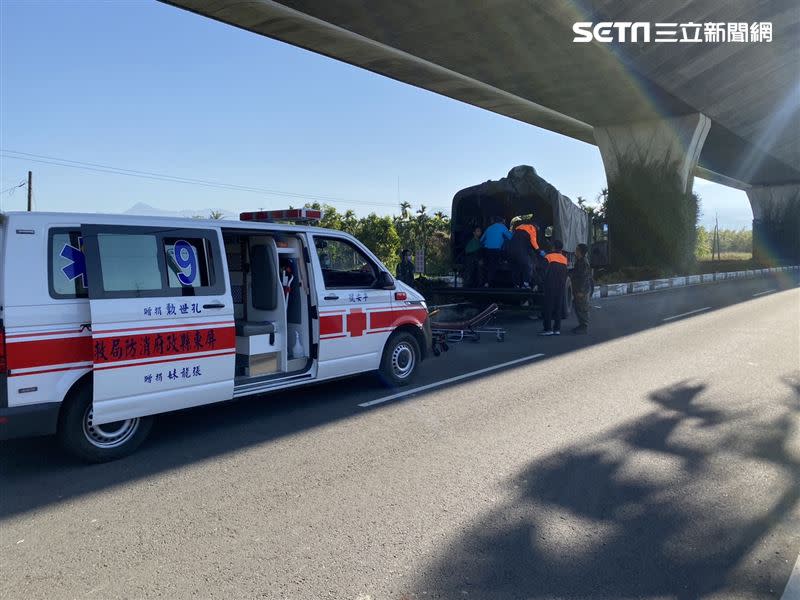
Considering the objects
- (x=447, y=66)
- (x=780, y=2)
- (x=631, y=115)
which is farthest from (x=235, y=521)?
(x=631, y=115)

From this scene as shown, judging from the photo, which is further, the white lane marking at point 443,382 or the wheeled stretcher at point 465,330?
the wheeled stretcher at point 465,330

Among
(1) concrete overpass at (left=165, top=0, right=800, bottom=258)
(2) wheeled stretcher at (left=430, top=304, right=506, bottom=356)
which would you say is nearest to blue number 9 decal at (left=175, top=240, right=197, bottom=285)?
(2) wheeled stretcher at (left=430, top=304, right=506, bottom=356)

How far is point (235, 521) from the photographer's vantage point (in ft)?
12.5

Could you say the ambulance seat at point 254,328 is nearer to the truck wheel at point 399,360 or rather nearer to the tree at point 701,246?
the truck wheel at point 399,360

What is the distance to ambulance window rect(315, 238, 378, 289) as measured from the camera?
6.67 m

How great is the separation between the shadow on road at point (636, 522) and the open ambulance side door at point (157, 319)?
110 inches

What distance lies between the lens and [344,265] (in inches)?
277

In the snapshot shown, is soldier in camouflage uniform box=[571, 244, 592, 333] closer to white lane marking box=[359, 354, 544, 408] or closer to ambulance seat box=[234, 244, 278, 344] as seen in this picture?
white lane marking box=[359, 354, 544, 408]

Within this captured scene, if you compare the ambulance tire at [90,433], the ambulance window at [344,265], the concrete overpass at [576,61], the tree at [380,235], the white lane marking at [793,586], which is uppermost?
the concrete overpass at [576,61]

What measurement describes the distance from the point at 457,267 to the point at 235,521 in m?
11.2

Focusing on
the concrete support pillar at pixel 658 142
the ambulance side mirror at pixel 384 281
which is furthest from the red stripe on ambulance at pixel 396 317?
the concrete support pillar at pixel 658 142

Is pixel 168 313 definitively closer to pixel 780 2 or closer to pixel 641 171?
pixel 780 2
